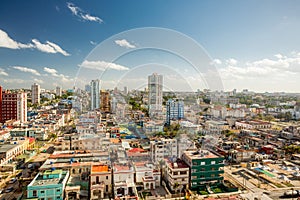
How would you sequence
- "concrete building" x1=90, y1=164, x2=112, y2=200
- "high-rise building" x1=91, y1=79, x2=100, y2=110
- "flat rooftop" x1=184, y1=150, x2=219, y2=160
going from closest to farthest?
"concrete building" x1=90, y1=164, x2=112, y2=200 < "flat rooftop" x1=184, y1=150, x2=219, y2=160 < "high-rise building" x1=91, y1=79, x2=100, y2=110

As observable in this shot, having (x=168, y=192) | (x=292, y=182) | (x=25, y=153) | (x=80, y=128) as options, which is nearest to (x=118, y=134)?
(x=80, y=128)

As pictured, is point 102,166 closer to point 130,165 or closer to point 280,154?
point 130,165

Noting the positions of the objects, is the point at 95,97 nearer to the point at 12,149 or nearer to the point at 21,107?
the point at 21,107

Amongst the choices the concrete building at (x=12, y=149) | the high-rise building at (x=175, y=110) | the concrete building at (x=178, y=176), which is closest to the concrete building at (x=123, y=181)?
the concrete building at (x=178, y=176)

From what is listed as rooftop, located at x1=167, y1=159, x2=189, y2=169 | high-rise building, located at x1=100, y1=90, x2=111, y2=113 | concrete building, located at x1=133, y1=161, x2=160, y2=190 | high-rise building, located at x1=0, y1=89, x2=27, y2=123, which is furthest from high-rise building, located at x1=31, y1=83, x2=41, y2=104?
rooftop, located at x1=167, y1=159, x2=189, y2=169

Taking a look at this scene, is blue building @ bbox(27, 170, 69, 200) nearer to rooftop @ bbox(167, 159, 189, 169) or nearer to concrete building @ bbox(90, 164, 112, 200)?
concrete building @ bbox(90, 164, 112, 200)

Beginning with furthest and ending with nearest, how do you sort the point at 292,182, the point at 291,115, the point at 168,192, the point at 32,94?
the point at 32,94 → the point at 291,115 → the point at 292,182 → the point at 168,192

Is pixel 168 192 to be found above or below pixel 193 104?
below
